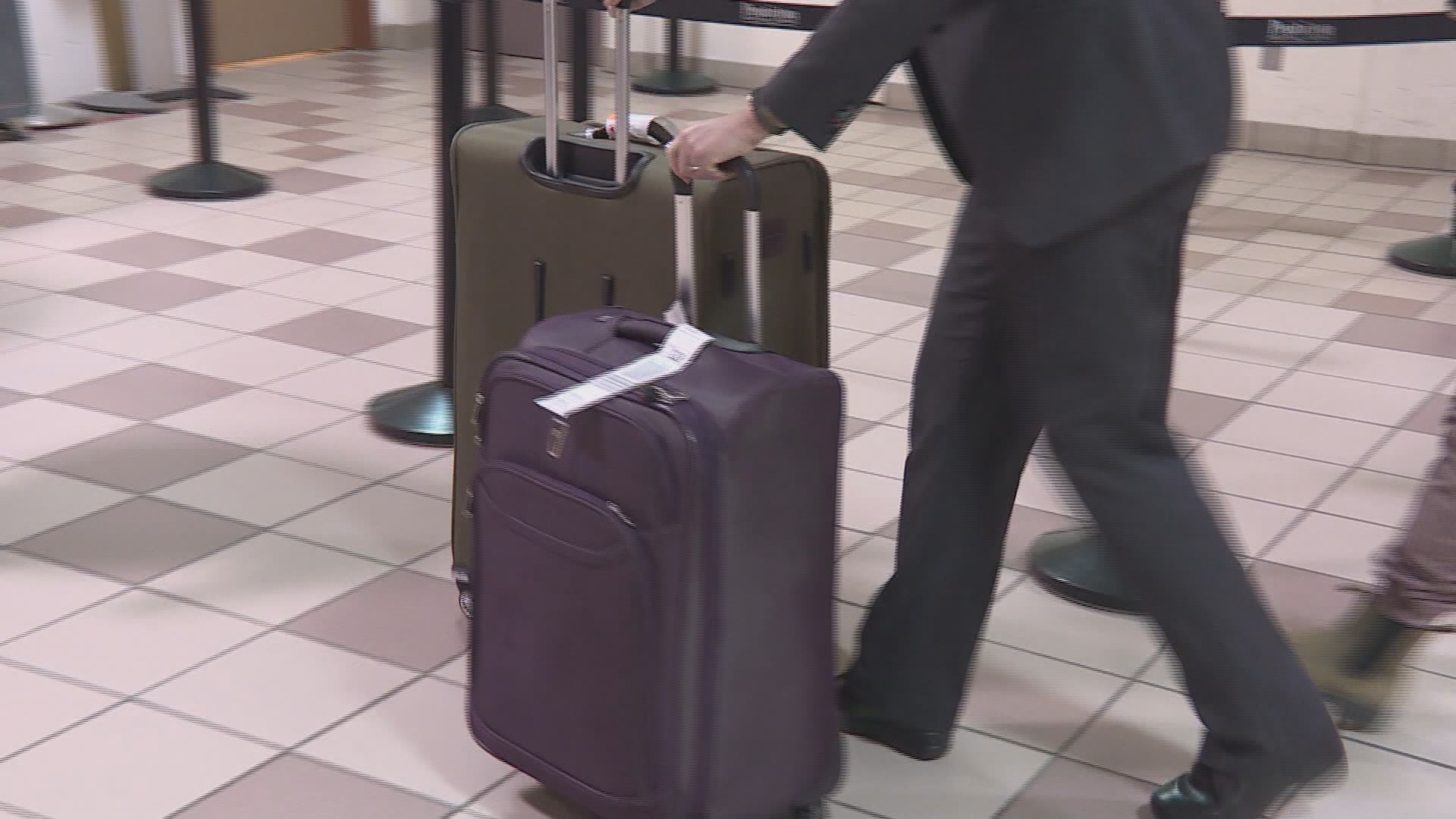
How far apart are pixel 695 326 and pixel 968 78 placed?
14.8 inches

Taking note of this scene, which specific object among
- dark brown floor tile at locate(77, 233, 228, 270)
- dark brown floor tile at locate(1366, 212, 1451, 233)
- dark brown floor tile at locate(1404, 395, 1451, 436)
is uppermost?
dark brown floor tile at locate(77, 233, 228, 270)

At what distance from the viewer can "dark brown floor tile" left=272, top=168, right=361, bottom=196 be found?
4715 mm

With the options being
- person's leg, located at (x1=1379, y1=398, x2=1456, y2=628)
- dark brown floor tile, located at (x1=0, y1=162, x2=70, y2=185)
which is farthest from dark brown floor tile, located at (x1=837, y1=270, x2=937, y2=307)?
dark brown floor tile, located at (x1=0, y1=162, x2=70, y2=185)

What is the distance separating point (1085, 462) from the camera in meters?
1.58

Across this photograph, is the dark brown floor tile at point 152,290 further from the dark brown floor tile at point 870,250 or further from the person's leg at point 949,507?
the person's leg at point 949,507

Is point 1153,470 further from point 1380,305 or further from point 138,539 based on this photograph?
point 1380,305

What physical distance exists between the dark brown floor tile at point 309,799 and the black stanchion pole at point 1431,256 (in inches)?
132

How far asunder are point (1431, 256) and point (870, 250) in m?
1.47

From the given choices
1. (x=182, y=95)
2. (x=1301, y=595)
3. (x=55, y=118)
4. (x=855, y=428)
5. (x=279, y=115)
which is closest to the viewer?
(x=1301, y=595)

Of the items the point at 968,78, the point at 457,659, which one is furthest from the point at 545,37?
the point at 457,659

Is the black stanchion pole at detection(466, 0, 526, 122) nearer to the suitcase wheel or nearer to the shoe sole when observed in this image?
the shoe sole

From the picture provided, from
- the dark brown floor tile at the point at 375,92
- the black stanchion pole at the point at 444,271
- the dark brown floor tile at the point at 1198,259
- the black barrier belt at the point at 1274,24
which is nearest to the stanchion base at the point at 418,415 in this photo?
the black stanchion pole at the point at 444,271

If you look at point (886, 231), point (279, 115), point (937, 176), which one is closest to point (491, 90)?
point (279, 115)

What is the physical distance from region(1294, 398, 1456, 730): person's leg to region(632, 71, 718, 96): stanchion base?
4.92 meters
